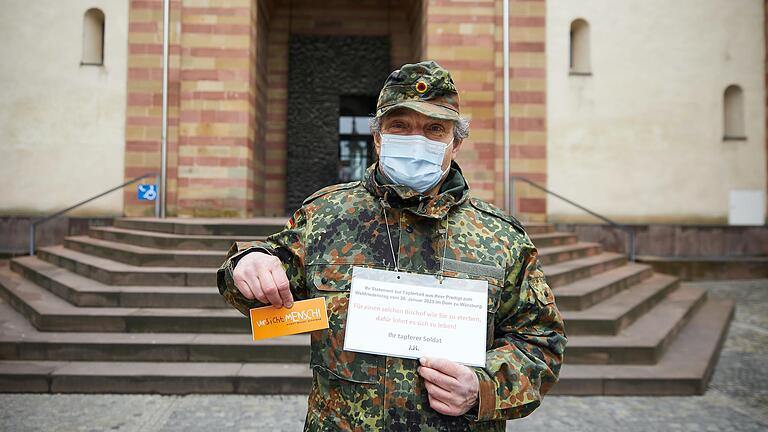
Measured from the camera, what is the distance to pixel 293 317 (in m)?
1.39

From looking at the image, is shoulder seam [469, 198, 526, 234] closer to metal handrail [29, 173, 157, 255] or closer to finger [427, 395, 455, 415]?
finger [427, 395, 455, 415]

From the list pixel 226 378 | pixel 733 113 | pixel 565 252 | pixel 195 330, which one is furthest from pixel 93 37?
pixel 733 113

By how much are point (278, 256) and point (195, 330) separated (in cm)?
399

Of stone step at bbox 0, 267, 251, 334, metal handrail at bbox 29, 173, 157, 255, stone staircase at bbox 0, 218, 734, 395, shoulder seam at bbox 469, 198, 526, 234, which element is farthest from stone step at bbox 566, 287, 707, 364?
metal handrail at bbox 29, 173, 157, 255

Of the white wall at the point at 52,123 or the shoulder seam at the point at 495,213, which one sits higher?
the white wall at the point at 52,123

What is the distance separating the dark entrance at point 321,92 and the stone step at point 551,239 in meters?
6.20

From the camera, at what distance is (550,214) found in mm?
10094

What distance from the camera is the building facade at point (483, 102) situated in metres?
9.50

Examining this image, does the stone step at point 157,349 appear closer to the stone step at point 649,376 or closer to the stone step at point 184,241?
the stone step at point 184,241

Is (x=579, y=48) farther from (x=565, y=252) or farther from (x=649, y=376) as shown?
(x=649, y=376)

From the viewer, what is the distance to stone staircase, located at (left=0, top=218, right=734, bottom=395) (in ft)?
14.2

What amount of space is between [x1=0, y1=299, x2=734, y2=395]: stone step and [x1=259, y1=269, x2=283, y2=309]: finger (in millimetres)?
3217

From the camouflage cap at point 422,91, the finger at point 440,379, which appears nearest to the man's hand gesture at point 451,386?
the finger at point 440,379

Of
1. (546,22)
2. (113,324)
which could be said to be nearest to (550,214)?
(546,22)
